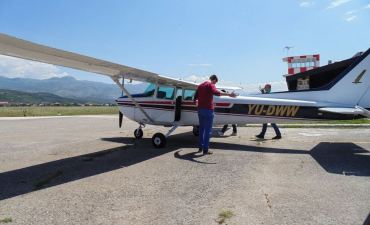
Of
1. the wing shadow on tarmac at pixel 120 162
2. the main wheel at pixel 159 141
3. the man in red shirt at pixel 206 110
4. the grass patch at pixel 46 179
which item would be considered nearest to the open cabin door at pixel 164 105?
the wing shadow on tarmac at pixel 120 162

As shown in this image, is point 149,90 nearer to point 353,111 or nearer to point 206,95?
point 206,95

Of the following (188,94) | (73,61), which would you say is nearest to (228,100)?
(188,94)

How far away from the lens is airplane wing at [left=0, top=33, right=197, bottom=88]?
20.8 feet

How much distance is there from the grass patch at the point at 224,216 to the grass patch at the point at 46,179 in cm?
326

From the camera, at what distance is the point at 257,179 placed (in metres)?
A: 6.45

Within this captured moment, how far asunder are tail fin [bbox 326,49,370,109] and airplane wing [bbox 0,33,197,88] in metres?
4.55

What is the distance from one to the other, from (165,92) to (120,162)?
4.39 meters

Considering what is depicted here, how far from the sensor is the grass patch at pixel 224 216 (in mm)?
4338

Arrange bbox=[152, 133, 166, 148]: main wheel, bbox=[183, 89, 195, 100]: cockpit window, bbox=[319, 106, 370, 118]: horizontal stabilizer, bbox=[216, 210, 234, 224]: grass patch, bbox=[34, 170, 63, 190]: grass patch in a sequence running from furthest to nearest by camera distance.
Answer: bbox=[183, 89, 195, 100]: cockpit window
bbox=[152, 133, 166, 148]: main wheel
bbox=[319, 106, 370, 118]: horizontal stabilizer
bbox=[34, 170, 63, 190]: grass patch
bbox=[216, 210, 234, 224]: grass patch

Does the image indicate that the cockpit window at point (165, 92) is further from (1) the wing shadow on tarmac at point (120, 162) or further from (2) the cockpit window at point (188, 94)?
(1) the wing shadow on tarmac at point (120, 162)

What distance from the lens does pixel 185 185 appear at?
603 cm

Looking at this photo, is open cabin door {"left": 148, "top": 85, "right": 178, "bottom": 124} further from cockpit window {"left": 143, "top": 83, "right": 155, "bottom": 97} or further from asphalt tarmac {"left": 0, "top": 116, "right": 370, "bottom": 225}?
asphalt tarmac {"left": 0, "top": 116, "right": 370, "bottom": 225}

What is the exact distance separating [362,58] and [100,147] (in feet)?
26.0

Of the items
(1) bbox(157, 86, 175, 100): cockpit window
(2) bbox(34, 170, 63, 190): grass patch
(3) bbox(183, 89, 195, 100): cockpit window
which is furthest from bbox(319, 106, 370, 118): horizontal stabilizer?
(2) bbox(34, 170, 63, 190): grass patch
